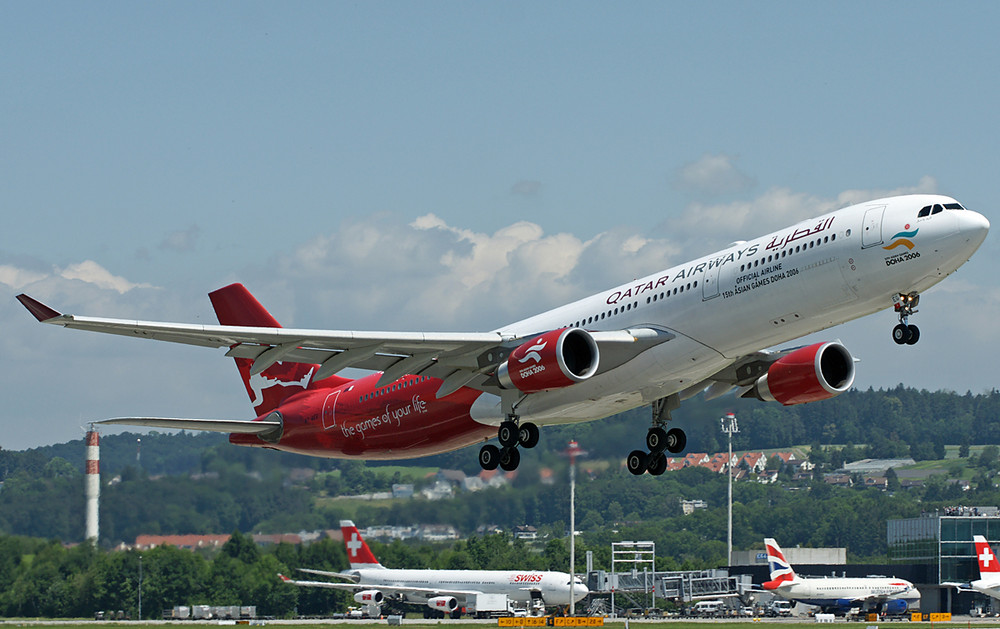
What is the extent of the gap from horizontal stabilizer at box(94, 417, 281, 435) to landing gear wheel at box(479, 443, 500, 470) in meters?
8.27

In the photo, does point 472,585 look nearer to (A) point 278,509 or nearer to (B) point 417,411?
(A) point 278,509

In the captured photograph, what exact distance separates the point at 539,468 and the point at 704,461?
7929cm

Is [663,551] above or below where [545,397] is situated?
below

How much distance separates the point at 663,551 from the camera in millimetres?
127125

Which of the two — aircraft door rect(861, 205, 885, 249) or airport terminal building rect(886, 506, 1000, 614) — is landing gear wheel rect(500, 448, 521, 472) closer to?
aircraft door rect(861, 205, 885, 249)

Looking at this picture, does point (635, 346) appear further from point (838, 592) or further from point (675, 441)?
point (838, 592)

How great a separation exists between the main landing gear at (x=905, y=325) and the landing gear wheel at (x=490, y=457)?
11905mm

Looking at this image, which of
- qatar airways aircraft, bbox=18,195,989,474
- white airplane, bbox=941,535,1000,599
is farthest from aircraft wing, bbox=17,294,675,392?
white airplane, bbox=941,535,1000,599

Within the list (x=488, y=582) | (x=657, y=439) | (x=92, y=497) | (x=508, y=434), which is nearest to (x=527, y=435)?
(x=508, y=434)

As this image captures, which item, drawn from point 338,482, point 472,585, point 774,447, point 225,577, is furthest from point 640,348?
point 774,447

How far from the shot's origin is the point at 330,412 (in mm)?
40062

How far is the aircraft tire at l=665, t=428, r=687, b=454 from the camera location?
37.5 m

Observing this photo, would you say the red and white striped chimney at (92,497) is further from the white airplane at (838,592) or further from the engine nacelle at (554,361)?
the white airplane at (838,592)

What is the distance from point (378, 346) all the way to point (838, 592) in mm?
62125
